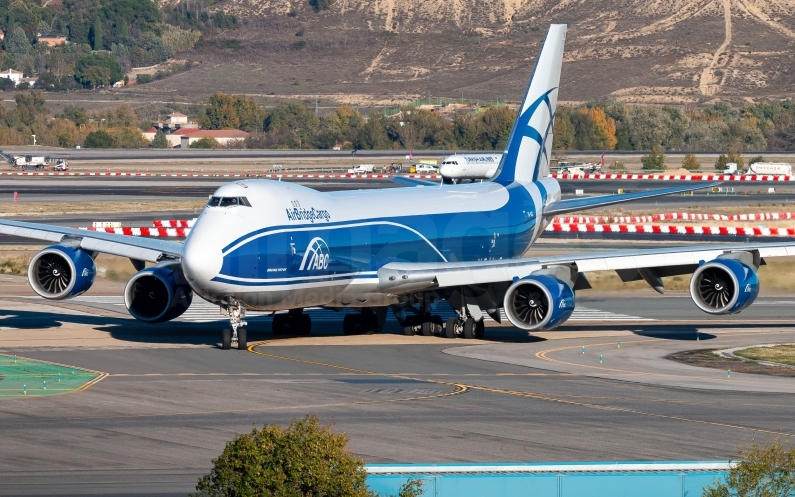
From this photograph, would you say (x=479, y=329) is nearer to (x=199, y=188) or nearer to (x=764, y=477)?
(x=764, y=477)

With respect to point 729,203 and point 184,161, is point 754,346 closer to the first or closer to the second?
point 729,203

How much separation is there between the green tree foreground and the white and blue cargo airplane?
20709 mm

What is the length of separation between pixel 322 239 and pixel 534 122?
612 inches

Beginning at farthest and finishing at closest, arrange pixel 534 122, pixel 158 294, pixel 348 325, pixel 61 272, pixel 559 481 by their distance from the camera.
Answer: pixel 534 122, pixel 348 325, pixel 61 272, pixel 158 294, pixel 559 481

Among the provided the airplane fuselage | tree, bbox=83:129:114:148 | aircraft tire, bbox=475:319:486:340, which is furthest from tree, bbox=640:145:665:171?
aircraft tire, bbox=475:319:486:340

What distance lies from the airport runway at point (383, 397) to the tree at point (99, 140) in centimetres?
14806

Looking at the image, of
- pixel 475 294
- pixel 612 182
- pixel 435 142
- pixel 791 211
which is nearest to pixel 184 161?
pixel 435 142

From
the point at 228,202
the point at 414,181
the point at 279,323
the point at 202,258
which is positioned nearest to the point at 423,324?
the point at 279,323

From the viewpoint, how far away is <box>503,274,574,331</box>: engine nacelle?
130 feet

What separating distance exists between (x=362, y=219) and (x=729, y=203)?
61.4m

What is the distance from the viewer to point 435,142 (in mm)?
185125

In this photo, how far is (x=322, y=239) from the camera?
130 ft

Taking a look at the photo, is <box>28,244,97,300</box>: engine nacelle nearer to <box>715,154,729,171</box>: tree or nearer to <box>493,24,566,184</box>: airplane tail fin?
<box>493,24,566,184</box>: airplane tail fin

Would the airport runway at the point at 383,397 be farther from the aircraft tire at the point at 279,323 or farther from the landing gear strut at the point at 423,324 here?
the aircraft tire at the point at 279,323
